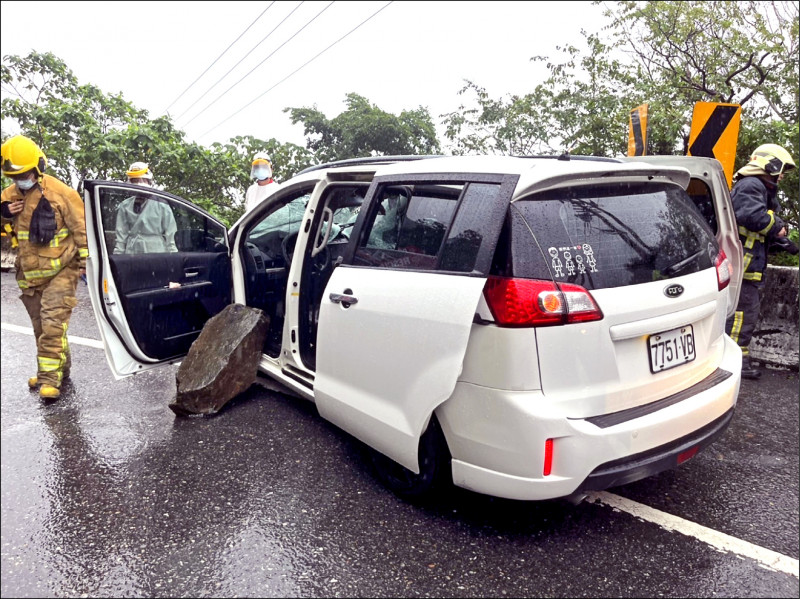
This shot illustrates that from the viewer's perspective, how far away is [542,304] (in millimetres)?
2229

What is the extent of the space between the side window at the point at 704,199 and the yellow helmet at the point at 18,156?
4.53 meters

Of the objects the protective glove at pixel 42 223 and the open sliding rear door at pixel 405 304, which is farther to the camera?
the protective glove at pixel 42 223

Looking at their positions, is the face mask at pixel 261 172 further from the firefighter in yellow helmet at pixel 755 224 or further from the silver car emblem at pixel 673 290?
the silver car emblem at pixel 673 290

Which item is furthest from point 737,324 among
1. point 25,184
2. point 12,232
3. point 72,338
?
point 72,338

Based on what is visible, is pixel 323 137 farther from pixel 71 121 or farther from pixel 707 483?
pixel 707 483

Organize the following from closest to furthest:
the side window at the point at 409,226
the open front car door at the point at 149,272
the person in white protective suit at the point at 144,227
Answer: the side window at the point at 409,226
the open front car door at the point at 149,272
the person in white protective suit at the point at 144,227

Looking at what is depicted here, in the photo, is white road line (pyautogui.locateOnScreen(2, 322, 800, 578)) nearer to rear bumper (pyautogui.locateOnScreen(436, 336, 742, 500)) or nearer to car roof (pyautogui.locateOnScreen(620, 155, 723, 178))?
rear bumper (pyautogui.locateOnScreen(436, 336, 742, 500))

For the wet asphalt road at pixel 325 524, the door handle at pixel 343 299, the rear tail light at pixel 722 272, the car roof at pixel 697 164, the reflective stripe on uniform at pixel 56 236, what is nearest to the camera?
the wet asphalt road at pixel 325 524

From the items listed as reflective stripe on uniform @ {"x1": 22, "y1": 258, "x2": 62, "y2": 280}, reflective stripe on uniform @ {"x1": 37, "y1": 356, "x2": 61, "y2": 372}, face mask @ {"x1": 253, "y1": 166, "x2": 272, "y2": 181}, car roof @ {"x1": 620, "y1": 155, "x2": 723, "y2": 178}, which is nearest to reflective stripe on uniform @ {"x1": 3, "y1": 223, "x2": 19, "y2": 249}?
reflective stripe on uniform @ {"x1": 22, "y1": 258, "x2": 62, "y2": 280}

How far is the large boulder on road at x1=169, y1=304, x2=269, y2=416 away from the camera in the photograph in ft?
13.1

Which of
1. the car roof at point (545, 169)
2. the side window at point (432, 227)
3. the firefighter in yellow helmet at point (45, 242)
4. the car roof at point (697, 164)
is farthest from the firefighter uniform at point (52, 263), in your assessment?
the car roof at point (697, 164)

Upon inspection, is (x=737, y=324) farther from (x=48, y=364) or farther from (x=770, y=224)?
(x=48, y=364)

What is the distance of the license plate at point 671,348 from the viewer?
2.42 m

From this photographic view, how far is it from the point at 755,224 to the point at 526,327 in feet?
10.8
